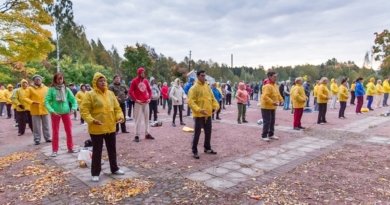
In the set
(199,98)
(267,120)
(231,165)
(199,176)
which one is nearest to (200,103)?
(199,98)

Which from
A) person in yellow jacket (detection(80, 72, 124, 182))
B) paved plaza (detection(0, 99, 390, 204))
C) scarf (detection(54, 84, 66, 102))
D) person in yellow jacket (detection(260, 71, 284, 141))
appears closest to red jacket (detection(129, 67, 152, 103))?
paved plaza (detection(0, 99, 390, 204))

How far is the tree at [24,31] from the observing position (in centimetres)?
1244

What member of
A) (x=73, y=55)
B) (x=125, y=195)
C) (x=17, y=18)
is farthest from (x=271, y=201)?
(x=73, y=55)

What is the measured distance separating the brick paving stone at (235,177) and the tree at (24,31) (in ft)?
35.4

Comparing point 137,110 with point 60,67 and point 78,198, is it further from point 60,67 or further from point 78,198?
point 60,67

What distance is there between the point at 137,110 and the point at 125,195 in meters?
4.16

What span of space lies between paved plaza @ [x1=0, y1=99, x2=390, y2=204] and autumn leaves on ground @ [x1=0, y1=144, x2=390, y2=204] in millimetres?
16

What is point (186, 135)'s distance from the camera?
32.1ft

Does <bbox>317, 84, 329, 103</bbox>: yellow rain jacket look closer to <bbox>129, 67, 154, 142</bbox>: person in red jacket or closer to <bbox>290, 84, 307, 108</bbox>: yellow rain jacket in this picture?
<bbox>290, 84, 307, 108</bbox>: yellow rain jacket

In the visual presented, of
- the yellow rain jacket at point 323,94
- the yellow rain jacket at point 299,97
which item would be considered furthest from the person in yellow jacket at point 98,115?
the yellow rain jacket at point 323,94

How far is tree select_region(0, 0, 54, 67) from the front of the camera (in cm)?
1244

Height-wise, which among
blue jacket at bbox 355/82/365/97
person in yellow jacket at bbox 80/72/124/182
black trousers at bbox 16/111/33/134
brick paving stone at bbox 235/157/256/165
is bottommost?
brick paving stone at bbox 235/157/256/165

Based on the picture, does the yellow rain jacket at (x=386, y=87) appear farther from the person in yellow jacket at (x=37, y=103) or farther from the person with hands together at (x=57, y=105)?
the person in yellow jacket at (x=37, y=103)

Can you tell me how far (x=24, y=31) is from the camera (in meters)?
12.8
